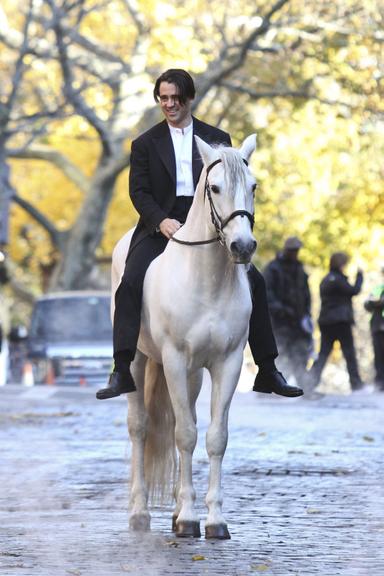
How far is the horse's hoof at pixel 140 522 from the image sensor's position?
10.2 m

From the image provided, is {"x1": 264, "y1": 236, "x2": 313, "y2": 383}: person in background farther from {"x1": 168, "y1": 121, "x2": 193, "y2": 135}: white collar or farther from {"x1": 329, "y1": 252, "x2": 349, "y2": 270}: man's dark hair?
{"x1": 168, "y1": 121, "x2": 193, "y2": 135}: white collar

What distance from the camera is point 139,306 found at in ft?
34.6

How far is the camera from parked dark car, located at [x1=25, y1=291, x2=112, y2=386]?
29516 mm

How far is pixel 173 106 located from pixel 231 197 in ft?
4.13

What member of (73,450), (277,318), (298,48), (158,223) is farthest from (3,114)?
(158,223)

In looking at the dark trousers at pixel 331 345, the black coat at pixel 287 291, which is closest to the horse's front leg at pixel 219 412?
the black coat at pixel 287 291

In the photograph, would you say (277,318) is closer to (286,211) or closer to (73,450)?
(73,450)

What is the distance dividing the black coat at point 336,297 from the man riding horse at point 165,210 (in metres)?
14.7

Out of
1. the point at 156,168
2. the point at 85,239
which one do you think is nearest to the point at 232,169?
the point at 156,168

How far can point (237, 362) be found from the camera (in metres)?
10.1

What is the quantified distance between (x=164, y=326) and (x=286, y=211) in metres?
42.9

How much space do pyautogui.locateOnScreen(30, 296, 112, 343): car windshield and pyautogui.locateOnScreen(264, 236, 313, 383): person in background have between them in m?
5.40

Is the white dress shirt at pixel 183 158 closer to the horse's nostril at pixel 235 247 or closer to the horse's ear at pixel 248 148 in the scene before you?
the horse's ear at pixel 248 148

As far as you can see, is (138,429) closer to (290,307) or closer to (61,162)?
(290,307)
